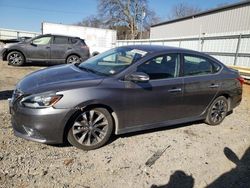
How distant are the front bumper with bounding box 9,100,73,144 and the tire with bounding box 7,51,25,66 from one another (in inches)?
360

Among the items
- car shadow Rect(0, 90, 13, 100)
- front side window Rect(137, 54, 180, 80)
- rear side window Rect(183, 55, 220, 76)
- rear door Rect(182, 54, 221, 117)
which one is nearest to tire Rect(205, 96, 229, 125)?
rear door Rect(182, 54, 221, 117)

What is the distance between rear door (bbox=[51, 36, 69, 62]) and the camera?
12039 mm

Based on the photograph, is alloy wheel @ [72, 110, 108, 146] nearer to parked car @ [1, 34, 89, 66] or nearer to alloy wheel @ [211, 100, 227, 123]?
alloy wheel @ [211, 100, 227, 123]

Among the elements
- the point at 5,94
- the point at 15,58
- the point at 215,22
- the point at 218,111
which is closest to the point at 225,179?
the point at 218,111

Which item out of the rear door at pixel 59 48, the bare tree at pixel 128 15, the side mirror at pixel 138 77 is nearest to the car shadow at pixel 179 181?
the side mirror at pixel 138 77

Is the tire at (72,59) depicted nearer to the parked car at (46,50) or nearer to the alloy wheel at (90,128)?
the parked car at (46,50)

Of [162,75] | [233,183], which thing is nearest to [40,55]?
[162,75]

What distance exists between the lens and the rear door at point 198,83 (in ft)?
14.3

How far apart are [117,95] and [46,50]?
933 centimetres

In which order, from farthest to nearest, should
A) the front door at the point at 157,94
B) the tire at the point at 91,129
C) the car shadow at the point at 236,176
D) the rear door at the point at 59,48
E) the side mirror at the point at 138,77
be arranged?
1. the rear door at the point at 59,48
2. the front door at the point at 157,94
3. the side mirror at the point at 138,77
4. the tire at the point at 91,129
5. the car shadow at the point at 236,176

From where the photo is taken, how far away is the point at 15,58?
11.6 m

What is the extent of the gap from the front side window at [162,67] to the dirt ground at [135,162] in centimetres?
108

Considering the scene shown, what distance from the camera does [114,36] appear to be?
20.4 metres

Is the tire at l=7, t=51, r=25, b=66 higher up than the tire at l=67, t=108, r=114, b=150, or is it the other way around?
the tire at l=7, t=51, r=25, b=66
